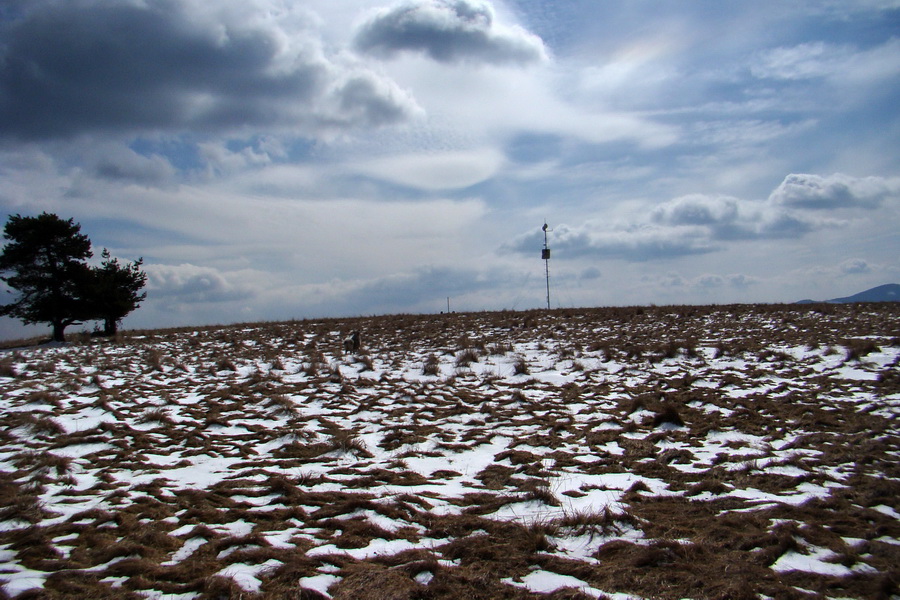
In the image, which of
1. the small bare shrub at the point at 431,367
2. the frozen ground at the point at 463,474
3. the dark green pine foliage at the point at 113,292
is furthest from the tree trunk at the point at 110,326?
the small bare shrub at the point at 431,367

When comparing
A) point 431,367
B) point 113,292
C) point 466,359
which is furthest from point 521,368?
point 113,292

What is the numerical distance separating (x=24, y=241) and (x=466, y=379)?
73.7ft

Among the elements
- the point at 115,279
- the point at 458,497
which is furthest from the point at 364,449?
the point at 115,279

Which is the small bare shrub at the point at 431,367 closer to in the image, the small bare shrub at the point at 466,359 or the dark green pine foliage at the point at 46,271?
the small bare shrub at the point at 466,359

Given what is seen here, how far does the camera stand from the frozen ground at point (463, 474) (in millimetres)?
4270

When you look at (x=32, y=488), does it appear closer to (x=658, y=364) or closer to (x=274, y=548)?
(x=274, y=548)

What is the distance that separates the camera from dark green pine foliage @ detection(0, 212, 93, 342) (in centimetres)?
2172

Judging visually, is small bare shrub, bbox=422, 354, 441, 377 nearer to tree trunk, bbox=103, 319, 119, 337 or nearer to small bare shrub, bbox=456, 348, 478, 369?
small bare shrub, bbox=456, 348, 478, 369

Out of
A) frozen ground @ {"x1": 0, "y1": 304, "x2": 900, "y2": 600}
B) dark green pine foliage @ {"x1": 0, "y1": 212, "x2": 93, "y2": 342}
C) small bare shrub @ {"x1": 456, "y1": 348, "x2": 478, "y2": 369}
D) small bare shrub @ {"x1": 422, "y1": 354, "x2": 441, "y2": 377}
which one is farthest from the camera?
dark green pine foliage @ {"x1": 0, "y1": 212, "x2": 93, "y2": 342}

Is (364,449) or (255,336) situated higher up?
(255,336)

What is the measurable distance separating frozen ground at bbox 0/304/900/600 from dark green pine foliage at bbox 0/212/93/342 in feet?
31.1

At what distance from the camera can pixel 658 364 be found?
44.2 feet

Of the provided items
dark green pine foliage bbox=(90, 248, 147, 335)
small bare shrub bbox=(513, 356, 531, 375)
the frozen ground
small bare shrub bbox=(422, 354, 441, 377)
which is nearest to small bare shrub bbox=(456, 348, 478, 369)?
the frozen ground

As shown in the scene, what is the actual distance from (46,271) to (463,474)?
2508 cm
